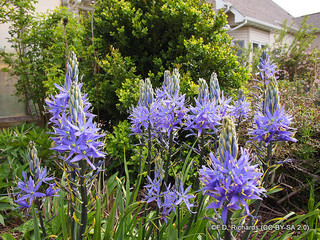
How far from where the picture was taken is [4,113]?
682 centimetres

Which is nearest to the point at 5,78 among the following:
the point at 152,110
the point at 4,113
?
the point at 4,113

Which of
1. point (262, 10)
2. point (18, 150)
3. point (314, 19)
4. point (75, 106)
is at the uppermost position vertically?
point (314, 19)

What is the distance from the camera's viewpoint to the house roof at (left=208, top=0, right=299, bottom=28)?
16.3 meters

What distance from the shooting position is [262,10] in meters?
19.3

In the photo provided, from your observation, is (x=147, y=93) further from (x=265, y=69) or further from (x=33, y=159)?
(x=265, y=69)

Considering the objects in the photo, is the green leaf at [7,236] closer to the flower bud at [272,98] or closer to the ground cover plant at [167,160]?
the ground cover plant at [167,160]

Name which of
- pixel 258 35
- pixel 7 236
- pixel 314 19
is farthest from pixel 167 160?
pixel 314 19

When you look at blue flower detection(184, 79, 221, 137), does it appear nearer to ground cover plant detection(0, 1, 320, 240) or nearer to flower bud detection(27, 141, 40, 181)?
ground cover plant detection(0, 1, 320, 240)

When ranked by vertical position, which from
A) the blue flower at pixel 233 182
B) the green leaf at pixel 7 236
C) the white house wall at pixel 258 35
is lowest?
the green leaf at pixel 7 236

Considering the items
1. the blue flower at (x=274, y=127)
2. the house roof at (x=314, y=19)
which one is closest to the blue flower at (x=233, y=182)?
the blue flower at (x=274, y=127)

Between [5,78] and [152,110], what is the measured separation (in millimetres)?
6508

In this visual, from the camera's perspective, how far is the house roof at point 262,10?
16.3 metres

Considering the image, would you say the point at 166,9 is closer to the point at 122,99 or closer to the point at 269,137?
the point at 122,99

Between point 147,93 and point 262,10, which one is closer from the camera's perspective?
point 147,93
